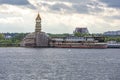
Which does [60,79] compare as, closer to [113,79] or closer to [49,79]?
[49,79]

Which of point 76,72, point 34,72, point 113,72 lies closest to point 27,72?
point 34,72

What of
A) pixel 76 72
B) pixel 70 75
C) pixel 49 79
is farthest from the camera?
pixel 76 72

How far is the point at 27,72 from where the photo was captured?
7294 cm

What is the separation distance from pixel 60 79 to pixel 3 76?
24.1 feet

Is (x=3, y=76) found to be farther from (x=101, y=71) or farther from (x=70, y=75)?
(x=101, y=71)

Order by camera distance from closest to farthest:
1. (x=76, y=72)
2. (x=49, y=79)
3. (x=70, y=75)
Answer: (x=49, y=79) < (x=70, y=75) < (x=76, y=72)

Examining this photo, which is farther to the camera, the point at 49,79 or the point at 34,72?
the point at 34,72

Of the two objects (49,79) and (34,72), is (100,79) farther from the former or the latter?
(34,72)

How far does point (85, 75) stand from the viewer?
69000 mm

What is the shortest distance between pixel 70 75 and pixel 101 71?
26.5ft

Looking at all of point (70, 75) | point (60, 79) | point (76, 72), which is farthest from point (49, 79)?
point (76, 72)

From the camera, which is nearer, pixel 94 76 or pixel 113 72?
pixel 94 76

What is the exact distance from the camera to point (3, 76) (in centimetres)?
6675

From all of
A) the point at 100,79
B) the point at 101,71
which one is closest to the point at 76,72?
the point at 101,71
